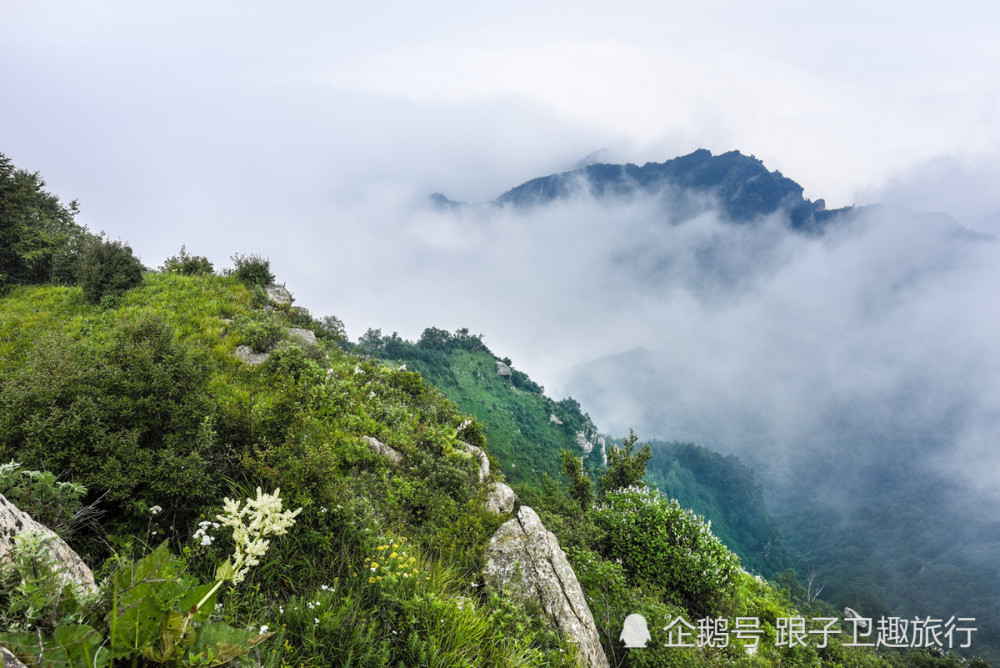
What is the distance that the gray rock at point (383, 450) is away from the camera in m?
9.26

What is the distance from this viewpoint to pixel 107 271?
1388 centimetres

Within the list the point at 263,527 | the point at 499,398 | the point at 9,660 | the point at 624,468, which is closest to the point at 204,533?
the point at 263,527

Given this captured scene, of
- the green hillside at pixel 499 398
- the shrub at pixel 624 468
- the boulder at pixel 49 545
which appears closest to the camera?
the boulder at pixel 49 545

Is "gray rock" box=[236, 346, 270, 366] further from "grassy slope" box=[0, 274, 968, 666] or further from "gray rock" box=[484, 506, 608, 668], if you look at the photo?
"gray rock" box=[484, 506, 608, 668]

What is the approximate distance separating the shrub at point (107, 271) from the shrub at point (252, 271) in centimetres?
437

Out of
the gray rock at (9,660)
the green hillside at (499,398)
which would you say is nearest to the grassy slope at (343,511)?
the gray rock at (9,660)

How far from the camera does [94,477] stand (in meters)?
4.32

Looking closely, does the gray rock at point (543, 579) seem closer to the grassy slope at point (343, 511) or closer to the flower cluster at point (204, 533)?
the grassy slope at point (343, 511)

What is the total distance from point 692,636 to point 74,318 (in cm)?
1792

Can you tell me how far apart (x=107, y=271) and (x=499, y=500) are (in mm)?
15277

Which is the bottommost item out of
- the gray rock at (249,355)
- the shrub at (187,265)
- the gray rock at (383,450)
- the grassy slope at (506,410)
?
the gray rock at (383,450)

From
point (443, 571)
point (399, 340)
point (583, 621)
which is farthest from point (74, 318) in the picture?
point (399, 340)

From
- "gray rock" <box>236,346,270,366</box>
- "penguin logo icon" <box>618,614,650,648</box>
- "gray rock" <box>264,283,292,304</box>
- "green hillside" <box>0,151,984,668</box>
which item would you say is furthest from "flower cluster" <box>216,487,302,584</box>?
"gray rock" <box>264,283,292,304</box>

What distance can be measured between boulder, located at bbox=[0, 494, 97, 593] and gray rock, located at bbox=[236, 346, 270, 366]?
8634 millimetres
